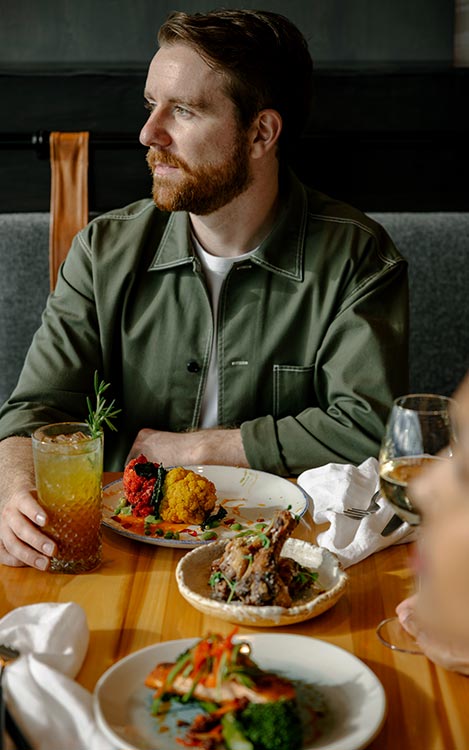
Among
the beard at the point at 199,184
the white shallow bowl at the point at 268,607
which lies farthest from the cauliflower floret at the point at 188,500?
the beard at the point at 199,184

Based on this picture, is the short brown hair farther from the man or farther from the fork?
the fork

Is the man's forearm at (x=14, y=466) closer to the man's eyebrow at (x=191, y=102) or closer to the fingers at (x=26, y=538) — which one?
the fingers at (x=26, y=538)

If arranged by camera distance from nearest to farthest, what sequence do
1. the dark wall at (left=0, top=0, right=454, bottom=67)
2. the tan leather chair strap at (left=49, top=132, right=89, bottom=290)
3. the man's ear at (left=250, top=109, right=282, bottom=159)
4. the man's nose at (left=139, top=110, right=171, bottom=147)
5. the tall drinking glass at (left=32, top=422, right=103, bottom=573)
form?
the tall drinking glass at (left=32, top=422, right=103, bottom=573) → the man's nose at (left=139, top=110, right=171, bottom=147) → the man's ear at (left=250, top=109, right=282, bottom=159) → the tan leather chair strap at (left=49, top=132, right=89, bottom=290) → the dark wall at (left=0, top=0, right=454, bottom=67)

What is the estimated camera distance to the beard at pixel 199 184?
6.84 feet

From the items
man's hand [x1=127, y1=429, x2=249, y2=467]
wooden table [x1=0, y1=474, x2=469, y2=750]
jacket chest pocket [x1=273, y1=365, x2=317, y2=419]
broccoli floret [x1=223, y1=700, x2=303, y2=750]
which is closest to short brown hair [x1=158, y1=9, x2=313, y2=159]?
jacket chest pocket [x1=273, y1=365, x2=317, y2=419]

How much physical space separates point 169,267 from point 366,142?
88cm

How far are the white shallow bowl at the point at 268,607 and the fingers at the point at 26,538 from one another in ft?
0.65

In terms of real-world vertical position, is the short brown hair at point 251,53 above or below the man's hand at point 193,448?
above

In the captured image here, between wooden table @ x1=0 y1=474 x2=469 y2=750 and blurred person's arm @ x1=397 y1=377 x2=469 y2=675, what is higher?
blurred person's arm @ x1=397 y1=377 x2=469 y2=675

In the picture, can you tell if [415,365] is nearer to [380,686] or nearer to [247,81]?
[247,81]

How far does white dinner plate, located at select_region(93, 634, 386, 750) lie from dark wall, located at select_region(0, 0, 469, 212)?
5.85 ft

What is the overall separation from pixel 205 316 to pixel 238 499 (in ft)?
2.13

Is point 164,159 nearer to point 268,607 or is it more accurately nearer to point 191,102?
point 191,102

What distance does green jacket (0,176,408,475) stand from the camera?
2084 mm
